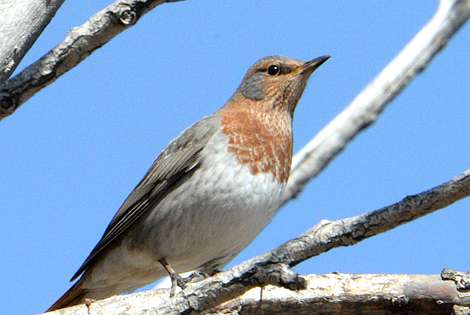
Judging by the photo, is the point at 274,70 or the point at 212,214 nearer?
the point at 212,214

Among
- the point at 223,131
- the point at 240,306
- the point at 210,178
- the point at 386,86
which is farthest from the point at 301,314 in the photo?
the point at 386,86

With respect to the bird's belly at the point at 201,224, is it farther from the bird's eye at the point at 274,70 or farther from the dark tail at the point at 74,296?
the bird's eye at the point at 274,70

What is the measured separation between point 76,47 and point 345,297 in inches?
74.8

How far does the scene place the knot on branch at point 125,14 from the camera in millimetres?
4286

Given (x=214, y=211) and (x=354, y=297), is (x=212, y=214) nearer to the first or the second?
(x=214, y=211)

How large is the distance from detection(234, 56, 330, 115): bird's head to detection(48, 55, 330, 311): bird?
381 mm

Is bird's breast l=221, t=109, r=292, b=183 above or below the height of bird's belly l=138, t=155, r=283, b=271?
above

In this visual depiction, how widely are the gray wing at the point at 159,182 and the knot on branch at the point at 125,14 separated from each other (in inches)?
91.2

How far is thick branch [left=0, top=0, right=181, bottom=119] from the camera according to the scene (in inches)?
164

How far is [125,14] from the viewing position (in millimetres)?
4293

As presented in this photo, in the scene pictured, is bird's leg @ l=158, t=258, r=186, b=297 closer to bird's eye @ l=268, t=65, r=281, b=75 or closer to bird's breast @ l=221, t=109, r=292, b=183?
bird's breast @ l=221, t=109, r=292, b=183

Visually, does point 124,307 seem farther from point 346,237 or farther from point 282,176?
point 282,176

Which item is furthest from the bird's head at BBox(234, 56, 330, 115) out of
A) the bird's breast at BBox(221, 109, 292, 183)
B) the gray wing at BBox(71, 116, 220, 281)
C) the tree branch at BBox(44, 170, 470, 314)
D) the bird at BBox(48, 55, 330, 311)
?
the tree branch at BBox(44, 170, 470, 314)

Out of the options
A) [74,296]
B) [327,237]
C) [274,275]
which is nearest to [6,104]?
[274,275]
